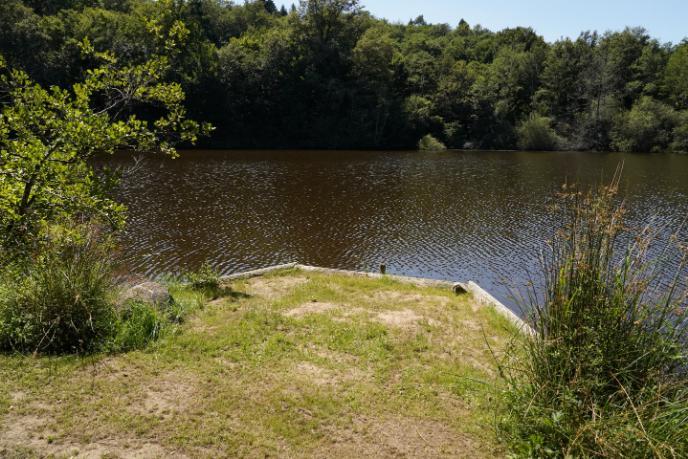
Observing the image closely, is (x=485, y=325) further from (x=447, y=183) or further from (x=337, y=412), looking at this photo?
(x=447, y=183)

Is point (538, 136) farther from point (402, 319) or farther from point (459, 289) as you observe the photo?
point (402, 319)

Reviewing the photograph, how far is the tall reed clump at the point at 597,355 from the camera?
406 cm

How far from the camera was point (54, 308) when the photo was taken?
5883 millimetres

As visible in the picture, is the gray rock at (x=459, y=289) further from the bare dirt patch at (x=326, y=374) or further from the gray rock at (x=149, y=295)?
the gray rock at (x=149, y=295)

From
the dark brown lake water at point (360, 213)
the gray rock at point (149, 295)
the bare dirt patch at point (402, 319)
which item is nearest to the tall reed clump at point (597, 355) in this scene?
the dark brown lake water at point (360, 213)

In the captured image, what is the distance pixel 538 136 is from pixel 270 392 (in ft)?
175

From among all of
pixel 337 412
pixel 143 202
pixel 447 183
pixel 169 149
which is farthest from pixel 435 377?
pixel 447 183

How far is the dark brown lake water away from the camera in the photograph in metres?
14.4

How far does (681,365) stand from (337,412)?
3.34 m

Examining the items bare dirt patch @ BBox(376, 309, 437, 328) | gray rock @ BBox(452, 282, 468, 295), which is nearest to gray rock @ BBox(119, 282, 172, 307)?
bare dirt patch @ BBox(376, 309, 437, 328)

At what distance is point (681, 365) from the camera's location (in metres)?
4.35

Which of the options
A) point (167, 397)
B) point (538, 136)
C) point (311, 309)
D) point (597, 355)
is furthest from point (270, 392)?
point (538, 136)

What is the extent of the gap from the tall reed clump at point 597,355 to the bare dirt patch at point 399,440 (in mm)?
511

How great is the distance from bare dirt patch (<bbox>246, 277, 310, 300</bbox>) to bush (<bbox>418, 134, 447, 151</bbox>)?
4272 centimetres
